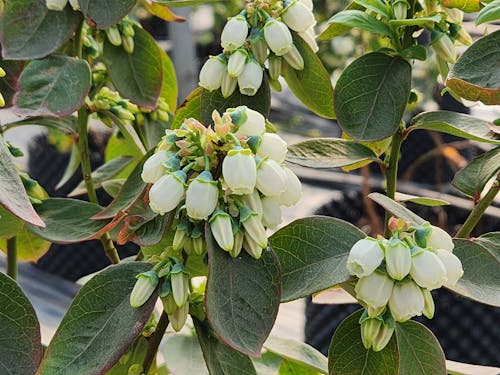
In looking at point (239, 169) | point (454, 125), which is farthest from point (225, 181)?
point (454, 125)

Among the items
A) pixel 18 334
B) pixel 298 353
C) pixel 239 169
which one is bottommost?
pixel 298 353

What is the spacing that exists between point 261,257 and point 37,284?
1278 mm

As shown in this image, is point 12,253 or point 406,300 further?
point 12,253

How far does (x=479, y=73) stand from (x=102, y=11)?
0.79 ft

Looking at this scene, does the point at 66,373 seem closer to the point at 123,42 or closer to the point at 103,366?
the point at 103,366

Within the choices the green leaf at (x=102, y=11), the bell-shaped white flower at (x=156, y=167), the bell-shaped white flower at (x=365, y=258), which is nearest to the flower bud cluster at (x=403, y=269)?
the bell-shaped white flower at (x=365, y=258)

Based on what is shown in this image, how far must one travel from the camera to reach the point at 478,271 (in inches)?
19.8

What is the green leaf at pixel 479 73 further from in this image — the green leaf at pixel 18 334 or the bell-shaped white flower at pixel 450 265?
the green leaf at pixel 18 334

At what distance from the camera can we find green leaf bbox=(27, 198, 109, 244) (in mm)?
568

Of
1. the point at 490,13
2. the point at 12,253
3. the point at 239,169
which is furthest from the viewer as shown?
the point at 12,253

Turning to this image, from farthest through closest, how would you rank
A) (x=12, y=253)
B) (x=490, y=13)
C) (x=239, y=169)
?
(x=12, y=253), (x=490, y=13), (x=239, y=169)

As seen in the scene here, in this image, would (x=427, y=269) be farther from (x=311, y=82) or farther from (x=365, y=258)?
(x=311, y=82)

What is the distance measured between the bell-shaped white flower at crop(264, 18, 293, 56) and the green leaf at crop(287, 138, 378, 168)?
0.23 feet

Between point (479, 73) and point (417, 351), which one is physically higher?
point (479, 73)
